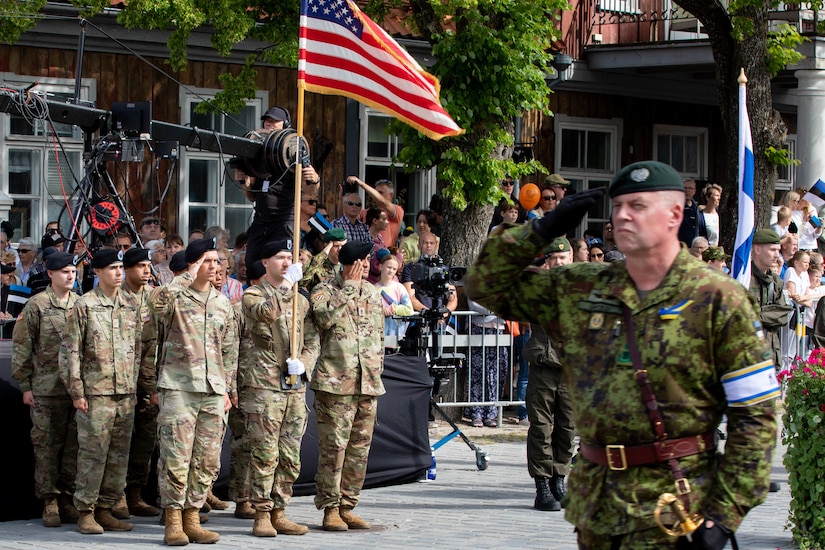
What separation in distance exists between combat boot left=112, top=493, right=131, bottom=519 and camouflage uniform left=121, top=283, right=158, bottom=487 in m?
0.39

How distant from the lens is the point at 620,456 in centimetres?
448

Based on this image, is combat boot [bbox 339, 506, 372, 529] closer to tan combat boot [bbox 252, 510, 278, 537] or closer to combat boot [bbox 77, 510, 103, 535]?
tan combat boot [bbox 252, 510, 278, 537]

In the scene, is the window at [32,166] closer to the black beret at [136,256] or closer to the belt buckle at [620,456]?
the black beret at [136,256]

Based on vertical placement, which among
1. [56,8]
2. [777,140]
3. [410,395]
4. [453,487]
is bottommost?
[453,487]

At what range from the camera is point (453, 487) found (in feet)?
36.4

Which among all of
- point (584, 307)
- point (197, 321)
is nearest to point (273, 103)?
point (197, 321)

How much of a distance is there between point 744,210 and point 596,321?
6602 millimetres

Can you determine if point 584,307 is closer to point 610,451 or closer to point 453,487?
point 610,451

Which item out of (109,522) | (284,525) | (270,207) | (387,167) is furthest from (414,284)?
(387,167)

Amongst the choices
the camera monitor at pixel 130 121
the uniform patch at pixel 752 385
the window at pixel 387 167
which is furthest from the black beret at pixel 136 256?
the window at pixel 387 167

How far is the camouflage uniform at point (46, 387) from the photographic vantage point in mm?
9312

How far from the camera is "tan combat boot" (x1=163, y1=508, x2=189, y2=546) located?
338 inches

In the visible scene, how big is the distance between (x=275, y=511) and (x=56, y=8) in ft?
32.7

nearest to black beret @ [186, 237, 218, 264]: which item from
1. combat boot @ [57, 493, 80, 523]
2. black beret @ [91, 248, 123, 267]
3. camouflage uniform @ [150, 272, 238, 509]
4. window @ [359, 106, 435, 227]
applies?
camouflage uniform @ [150, 272, 238, 509]
